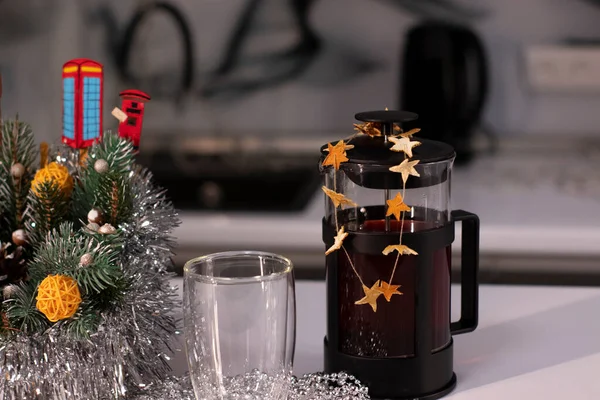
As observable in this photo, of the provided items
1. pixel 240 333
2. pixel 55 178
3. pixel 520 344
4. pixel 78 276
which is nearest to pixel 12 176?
pixel 55 178

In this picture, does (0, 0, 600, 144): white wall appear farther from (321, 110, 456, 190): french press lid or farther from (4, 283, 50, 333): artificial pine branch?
(4, 283, 50, 333): artificial pine branch

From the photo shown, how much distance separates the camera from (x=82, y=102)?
782 millimetres

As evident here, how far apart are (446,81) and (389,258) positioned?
143 cm

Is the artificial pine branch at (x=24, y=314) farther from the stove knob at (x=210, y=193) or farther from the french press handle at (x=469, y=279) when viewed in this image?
the stove knob at (x=210, y=193)

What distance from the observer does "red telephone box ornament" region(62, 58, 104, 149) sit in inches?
30.8

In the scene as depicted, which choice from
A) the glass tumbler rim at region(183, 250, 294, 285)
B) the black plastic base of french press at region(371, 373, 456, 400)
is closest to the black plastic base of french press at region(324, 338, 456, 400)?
the black plastic base of french press at region(371, 373, 456, 400)

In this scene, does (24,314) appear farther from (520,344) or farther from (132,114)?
(520,344)

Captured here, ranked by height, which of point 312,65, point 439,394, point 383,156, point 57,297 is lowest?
point 439,394

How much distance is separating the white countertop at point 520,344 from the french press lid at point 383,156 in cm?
20

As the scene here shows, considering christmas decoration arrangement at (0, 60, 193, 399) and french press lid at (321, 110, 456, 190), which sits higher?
french press lid at (321, 110, 456, 190)

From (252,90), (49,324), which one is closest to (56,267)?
(49,324)

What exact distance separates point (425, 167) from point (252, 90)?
5.06 ft

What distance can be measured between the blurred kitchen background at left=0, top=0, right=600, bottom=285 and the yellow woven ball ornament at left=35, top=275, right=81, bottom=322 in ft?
4.37

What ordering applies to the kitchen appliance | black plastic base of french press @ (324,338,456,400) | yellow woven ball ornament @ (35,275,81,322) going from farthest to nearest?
the kitchen appliance
black plastic base of french press @ (324,338,456,400)
yellow woven ball ornament @ (35,275,81,322)
